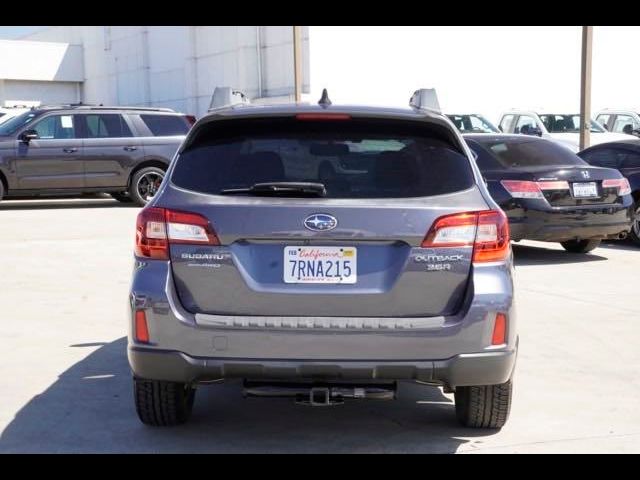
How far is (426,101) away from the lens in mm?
5512

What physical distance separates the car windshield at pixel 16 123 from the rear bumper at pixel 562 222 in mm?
10522

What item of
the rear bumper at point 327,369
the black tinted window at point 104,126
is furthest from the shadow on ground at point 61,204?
the rear bumper at point 327,369

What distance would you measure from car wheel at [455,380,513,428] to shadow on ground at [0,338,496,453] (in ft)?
0.26

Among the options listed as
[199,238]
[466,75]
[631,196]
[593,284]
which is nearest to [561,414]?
[199,238]

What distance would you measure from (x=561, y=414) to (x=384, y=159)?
1.83 meters

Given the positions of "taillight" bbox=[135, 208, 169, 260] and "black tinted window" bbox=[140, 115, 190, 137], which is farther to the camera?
"black tinted window" bbox=[140, 115, 190, 137]

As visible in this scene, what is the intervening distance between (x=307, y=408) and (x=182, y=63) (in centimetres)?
3910

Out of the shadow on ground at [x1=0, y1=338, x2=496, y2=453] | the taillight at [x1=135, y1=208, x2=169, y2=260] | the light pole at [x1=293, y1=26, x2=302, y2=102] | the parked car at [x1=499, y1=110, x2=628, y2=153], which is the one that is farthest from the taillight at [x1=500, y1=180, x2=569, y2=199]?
the light pole at [x1=293, y1=26, x2=302, y2=102]

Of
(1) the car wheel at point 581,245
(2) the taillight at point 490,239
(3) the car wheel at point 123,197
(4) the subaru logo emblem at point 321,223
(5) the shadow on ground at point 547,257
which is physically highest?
(4) the subaru logo emblem at point 321,223

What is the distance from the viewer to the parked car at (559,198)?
11.3 metres

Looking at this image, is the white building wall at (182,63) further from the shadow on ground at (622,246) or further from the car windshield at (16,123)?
the shadow on ground at (622,246)

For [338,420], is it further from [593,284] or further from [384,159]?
[593,284]

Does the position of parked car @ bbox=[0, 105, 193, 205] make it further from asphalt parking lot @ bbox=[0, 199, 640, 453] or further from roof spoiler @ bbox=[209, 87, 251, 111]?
roof spoiler @ bbox=[209, 87, 251, 111]

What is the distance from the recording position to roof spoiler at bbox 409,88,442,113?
5.41 m
